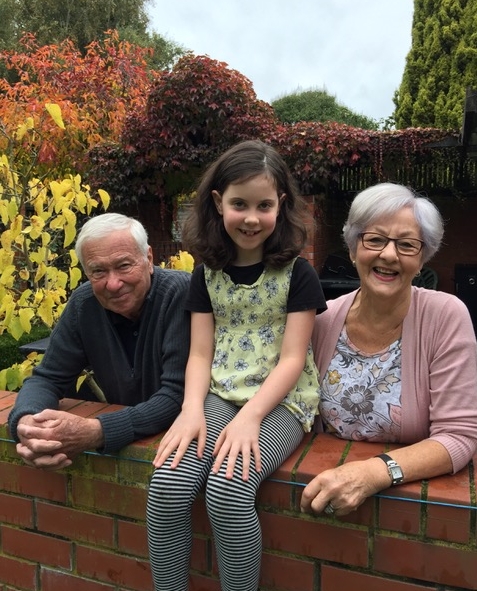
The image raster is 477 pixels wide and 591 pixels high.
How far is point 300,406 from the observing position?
1.56 m

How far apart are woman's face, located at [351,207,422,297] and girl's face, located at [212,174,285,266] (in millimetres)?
317

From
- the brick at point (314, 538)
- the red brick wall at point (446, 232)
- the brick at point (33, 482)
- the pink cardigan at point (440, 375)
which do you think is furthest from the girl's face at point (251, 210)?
the red brick wall at point (446, 232)

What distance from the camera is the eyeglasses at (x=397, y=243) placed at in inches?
58.1

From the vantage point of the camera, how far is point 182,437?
1.40 m

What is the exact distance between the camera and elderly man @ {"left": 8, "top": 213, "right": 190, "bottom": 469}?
5.16 feet

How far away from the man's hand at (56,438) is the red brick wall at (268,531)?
0.31 ft

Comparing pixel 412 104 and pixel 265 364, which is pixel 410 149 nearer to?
pixel 412 104

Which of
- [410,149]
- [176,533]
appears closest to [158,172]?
[410,149]

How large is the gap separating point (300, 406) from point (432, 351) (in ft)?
1.32

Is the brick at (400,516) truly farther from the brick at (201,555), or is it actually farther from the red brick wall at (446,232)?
the red brick wall at (446,232)

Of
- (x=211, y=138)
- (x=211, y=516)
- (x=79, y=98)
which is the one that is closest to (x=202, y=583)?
(x=211, y=516)

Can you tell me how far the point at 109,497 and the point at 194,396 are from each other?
397 mm

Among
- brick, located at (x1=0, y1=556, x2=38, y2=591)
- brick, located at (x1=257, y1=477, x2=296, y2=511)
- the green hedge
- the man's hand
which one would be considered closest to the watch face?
brick, located at (x1=257, y1=477, x2=296, y2=511)

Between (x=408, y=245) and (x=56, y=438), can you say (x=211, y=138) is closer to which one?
(x=408, y=245)
